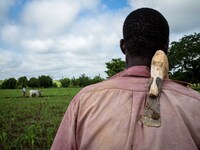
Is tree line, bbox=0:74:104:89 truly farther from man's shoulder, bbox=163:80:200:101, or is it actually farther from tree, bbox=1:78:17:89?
man's shoulder, bbox=163:80:200:101

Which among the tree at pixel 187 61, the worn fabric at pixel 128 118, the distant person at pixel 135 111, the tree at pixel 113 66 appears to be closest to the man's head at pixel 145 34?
the distant person at pixel 135 111

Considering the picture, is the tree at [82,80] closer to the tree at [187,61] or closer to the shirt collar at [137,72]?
the tree at [187,61]

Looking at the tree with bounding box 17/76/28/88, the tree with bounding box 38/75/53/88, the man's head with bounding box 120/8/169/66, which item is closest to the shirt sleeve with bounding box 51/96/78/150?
the man's head with bounding box 120/8/169/66

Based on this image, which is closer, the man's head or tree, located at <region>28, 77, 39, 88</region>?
the man's head

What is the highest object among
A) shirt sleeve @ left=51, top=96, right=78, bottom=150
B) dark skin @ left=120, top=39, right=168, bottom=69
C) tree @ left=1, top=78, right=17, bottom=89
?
tree @ left=1, top=78, right=17, bottom=89

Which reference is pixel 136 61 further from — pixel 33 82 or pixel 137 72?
pixel 33 82

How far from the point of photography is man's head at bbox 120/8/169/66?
→ 6.19 feet

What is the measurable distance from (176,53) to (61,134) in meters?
48.5

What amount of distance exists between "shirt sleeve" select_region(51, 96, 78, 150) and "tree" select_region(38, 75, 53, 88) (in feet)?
246

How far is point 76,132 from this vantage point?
1.74 meters

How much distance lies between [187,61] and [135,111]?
4924cm

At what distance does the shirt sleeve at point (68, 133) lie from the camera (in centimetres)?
174

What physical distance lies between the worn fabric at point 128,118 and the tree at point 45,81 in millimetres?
75100

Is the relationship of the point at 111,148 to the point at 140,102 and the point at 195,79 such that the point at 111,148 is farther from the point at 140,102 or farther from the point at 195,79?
the point at 195,79
